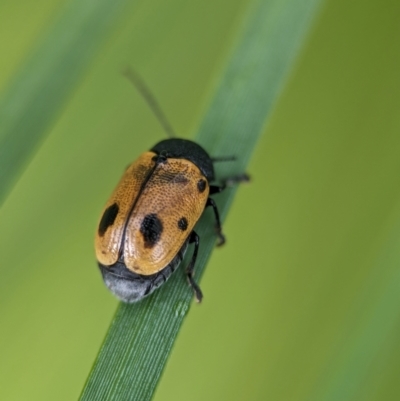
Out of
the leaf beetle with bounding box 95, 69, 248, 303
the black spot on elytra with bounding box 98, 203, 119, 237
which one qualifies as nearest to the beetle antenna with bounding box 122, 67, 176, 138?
the leaf beetle with bounding box 95, 69, 248, 303

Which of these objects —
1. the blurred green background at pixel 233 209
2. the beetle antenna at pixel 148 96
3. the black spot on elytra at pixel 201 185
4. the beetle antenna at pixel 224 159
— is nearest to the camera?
the black spot on elytra at pixel 201 185

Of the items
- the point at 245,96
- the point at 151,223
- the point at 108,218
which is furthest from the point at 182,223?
the point at 245,96

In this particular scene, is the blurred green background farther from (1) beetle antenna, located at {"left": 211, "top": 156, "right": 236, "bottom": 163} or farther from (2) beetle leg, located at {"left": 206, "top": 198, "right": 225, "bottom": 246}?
(2) beetle leg, located at {"left": 206, "top": 198, "right": 225, "bottom": 246}

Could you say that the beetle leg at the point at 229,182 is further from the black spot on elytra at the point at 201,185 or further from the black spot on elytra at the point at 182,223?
the black spot on elytra at the point at 182,223

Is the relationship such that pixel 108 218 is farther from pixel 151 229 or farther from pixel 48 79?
pixel 48 79

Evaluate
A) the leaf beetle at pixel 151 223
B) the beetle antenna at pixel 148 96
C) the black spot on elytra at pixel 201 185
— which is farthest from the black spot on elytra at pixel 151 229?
the beetle antenna at pixel 148 96

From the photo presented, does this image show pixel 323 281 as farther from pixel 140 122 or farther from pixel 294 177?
pixel 140 122
